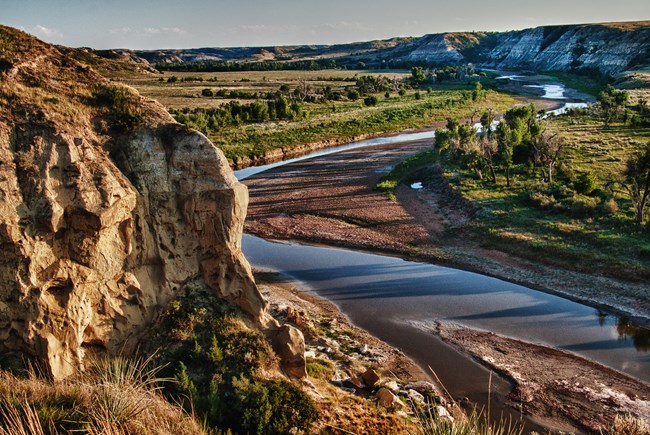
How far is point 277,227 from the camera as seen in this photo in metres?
40.9

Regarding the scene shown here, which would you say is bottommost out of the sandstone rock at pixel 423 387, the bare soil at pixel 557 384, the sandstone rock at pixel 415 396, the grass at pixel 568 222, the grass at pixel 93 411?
the bare soil at pixel 557 384

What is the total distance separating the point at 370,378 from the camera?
60.6ft

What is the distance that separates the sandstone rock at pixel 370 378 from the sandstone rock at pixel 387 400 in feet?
3.55

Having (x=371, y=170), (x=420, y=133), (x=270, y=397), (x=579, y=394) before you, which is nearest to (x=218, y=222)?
(x=270, y=397)

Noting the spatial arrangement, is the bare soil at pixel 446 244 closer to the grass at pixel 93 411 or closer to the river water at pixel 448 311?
the river water at pixel 448 311

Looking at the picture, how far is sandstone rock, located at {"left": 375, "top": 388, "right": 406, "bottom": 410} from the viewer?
16.8m

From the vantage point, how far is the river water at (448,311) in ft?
71.8

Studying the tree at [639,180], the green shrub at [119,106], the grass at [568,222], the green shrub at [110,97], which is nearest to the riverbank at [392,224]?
the grass at [568,222]

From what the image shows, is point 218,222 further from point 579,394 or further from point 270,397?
point 579,394

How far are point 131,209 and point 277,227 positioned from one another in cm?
2595

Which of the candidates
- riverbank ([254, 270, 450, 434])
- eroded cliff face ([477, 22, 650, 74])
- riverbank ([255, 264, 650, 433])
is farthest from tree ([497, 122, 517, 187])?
eroded cliff face ([477, 22, 650, 74])

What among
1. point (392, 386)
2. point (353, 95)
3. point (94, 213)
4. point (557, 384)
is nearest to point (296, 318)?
point (392, 386)

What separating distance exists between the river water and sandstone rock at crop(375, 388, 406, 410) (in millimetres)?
3608

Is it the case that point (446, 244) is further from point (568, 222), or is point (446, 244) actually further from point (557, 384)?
point (557, 384)
